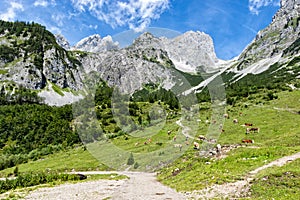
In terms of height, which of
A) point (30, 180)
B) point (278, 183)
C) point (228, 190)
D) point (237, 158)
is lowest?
point (30, 180)

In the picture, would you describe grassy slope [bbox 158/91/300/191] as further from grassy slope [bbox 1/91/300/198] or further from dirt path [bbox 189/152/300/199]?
dirt path [bbox 189/152/300/199]

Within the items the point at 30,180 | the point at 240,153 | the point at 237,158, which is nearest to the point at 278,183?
the point at 237,158

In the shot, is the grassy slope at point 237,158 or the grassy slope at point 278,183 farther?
the grassy slope at point 237,158

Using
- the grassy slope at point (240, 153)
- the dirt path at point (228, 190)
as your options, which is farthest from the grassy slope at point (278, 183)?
the dirt path at point (228, 190)

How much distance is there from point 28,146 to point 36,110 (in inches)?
2638

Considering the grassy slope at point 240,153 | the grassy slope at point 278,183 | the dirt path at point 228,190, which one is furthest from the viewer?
the grassy slope at point 240,153

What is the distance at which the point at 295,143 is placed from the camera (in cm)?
3712

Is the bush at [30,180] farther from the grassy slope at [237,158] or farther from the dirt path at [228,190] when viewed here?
the dirt path at [228,190]

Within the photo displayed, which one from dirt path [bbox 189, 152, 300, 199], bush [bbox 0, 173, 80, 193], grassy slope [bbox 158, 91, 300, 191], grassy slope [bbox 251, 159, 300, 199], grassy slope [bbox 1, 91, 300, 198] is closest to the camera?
grassy slope [bbox 251, 159, 300, 199]

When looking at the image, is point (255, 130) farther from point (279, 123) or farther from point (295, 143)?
point (295, 143)

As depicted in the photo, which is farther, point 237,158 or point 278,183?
point 237,158

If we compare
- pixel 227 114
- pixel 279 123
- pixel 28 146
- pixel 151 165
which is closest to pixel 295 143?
pixel 279 123

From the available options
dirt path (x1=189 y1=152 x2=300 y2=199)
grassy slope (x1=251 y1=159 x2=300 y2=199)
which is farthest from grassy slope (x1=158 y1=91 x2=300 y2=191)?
grassy slope (x1=251 y1=159 x2=300 y2=199)

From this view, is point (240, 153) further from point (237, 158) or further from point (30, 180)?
point (30, 180)
